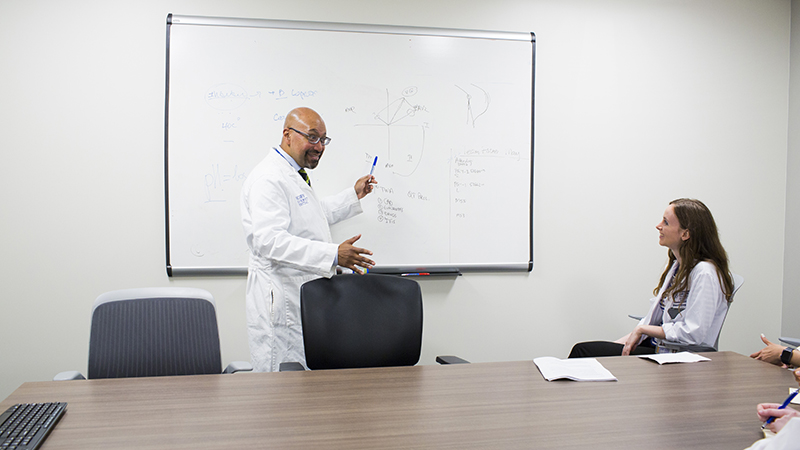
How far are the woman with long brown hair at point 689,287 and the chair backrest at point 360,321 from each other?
1132 mm

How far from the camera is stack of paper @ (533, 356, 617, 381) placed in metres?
1.56

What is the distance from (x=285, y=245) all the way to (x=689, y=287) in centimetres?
187

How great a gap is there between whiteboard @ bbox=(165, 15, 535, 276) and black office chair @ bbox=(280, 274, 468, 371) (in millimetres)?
879

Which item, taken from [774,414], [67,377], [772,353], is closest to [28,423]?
[67,377]

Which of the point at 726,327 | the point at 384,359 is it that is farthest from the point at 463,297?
the point at 726,327

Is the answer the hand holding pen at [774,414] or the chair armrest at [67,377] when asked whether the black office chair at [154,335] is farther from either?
the hand holding pen at [774,414]

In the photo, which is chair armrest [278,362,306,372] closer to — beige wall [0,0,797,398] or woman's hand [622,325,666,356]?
beige wall [0,0,797,398]

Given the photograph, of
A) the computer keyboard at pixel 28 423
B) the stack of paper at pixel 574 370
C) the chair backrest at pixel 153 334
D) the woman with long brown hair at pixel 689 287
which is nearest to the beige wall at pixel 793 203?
the woman with long brown hair at pixel 689 287

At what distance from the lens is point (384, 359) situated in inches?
79.4

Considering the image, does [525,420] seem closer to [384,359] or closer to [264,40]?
[384,359]

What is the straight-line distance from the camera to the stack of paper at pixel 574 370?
1560 mm

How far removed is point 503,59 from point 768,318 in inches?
101

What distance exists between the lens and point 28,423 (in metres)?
1.16

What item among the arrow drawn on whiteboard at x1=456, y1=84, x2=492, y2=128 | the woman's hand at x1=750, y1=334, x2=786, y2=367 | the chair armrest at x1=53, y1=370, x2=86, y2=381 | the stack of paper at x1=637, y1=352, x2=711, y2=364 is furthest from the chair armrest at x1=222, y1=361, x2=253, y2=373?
the arrow drawn on whiteboard at x1=456, y1=84, x2=492, y2=128
